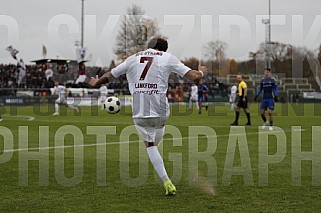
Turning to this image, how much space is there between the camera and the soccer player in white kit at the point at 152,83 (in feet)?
25.5

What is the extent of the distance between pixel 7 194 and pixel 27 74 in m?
48.6

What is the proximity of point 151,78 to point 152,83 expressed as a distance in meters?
0.07

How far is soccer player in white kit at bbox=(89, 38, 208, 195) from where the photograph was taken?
25.5 ft

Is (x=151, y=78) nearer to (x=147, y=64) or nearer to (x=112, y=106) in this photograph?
(x=147, y=64)

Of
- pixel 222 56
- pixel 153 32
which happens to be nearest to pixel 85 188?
pixel 153 32

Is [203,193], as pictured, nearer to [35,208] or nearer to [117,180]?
[117,180]

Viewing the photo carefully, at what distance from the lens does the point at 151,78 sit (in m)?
7.80

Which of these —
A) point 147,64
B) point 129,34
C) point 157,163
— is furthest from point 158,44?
point 129,34

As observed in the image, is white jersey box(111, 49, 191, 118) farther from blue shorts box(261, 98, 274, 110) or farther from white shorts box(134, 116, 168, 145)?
blue shorts box(261, 98, 274, 110)

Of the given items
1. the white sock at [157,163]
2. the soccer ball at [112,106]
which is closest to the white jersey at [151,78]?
the white sock at [157,163]

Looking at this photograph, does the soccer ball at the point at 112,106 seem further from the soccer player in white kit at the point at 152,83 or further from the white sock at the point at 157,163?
the white sock at the point at 157,163

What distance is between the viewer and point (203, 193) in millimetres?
7715

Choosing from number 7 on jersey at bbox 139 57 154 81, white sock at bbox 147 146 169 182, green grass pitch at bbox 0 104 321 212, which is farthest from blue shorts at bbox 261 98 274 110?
number 7 on jersey at bbox 139 57 154 81

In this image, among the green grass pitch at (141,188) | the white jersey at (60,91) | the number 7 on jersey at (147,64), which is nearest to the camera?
the green grass pitch at (141,188)
